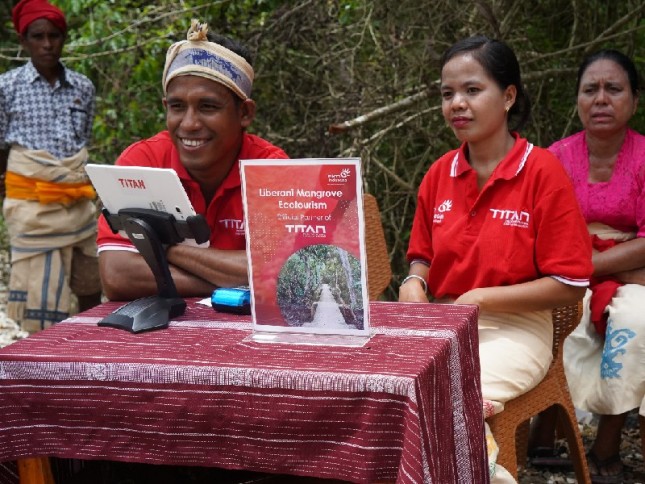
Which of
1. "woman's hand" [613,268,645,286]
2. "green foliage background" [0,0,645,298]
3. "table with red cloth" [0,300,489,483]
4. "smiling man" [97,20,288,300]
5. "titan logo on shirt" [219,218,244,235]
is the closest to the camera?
"table with red cloth" [0,300,489,483]

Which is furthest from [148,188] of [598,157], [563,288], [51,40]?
[51,40]

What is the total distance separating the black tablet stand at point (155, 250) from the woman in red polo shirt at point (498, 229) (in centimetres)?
90

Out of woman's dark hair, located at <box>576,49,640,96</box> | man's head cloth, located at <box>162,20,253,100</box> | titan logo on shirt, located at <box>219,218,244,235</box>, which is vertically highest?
man's head cloth, located at <box>162,20,253,100</box>

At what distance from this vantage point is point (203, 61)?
3127mm

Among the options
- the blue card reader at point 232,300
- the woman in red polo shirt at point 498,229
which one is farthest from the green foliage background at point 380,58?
the blue card reader at point 232,300

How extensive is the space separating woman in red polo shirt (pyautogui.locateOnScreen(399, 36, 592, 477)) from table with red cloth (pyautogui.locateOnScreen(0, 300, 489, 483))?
2.30 ft

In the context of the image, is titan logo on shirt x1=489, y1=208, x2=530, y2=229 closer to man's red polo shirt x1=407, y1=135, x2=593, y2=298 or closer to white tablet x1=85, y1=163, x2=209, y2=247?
man's red polo shirt x1=407, y1=135, x2=593, y2=298

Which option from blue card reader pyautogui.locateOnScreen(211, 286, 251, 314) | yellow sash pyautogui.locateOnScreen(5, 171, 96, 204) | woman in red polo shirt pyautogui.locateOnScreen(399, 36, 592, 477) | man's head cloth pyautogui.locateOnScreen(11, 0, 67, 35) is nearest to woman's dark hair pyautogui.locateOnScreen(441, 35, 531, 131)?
woman in red polo shirt pyautogui.locateOnScreen(399, 36, 592, 477)

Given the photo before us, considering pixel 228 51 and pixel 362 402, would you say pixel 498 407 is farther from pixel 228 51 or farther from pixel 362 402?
pixel 228 51

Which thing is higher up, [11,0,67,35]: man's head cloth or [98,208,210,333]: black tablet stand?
[11,0,67,35]: man's head cloth

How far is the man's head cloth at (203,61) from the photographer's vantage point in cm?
312

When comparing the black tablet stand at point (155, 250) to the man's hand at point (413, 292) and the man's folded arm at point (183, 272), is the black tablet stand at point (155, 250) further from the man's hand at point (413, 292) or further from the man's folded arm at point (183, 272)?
the man's hand at point (413, 292)

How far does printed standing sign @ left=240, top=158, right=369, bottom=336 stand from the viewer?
2.27 m

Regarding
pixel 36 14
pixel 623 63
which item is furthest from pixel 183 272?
pixel 36 14
